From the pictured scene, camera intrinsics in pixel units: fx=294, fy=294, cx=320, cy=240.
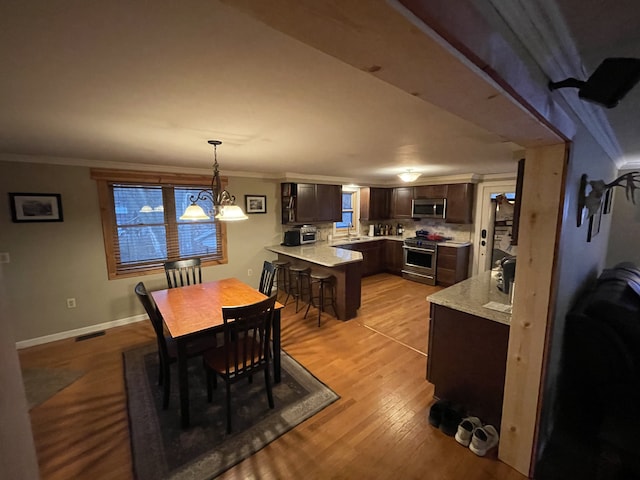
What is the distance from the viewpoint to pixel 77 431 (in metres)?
2.06

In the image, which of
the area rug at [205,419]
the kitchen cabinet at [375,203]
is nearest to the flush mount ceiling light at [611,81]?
the area rug at [205,419]

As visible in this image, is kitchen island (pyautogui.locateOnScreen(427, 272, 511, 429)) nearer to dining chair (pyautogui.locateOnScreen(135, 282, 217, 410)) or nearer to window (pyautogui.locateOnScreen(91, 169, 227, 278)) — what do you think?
dining chair (pyautogui.locateOnScreen(135, 282, 217, 410))

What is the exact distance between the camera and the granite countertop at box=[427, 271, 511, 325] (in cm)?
193

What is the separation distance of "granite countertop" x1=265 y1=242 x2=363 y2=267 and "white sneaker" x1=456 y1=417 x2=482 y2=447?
1938mm

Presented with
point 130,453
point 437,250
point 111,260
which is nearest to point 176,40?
point 130,453

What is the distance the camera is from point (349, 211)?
638cm

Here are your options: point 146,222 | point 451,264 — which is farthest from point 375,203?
point 146,222

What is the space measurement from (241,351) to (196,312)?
0.50m

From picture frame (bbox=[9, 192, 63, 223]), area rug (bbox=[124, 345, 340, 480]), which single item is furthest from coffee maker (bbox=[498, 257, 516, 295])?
picture frame (bbox=[9, 192, 63, 223])

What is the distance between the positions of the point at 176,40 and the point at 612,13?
148 centimetres

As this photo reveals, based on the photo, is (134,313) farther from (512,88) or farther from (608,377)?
(608,377)

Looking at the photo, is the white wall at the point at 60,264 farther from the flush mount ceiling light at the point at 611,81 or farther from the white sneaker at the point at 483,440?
the flush mount ceiling light at the point at 611,81

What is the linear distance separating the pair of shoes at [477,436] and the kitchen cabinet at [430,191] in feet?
13.6

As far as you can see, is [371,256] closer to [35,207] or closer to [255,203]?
[255,203]
